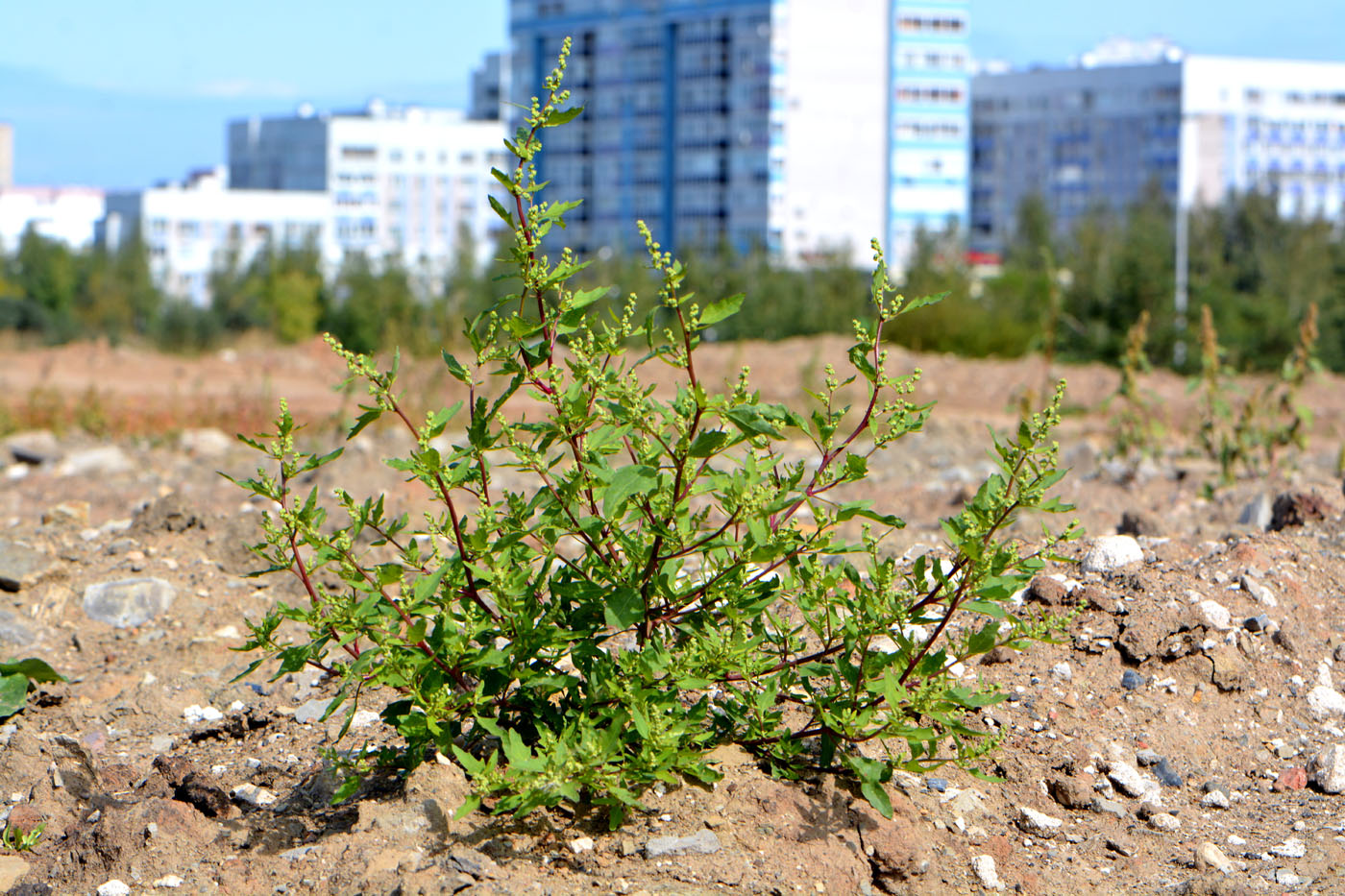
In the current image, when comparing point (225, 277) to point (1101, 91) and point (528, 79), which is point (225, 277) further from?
point (1101, 91)

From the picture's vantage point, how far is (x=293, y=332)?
98.0ft

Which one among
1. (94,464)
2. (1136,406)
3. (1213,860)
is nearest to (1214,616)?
(1213,860)

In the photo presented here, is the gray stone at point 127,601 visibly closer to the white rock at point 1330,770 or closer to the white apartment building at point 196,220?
the white rock at point 1330,770

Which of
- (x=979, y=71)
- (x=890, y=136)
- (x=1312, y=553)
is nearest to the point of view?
(x=1312, y=553)

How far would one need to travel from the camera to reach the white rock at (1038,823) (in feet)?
9.71

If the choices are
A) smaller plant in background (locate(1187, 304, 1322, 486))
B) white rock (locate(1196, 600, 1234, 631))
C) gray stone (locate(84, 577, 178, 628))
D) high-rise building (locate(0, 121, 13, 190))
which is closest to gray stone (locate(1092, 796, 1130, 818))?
white rock (locate(1196, 600, 1234, 631))

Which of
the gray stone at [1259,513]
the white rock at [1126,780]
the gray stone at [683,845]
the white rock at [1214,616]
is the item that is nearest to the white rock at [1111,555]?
the white rock at [1214,616]

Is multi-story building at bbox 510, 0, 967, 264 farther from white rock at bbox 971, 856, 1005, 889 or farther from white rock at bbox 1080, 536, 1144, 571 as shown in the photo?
→ white rock at bbox 971, 856, 1005, 889

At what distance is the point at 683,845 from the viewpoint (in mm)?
2664

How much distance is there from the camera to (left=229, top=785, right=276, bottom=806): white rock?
305cm

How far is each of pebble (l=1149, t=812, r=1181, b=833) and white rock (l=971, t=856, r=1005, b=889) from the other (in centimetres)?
48

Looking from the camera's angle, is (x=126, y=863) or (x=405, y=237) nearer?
(x=126, y=863)

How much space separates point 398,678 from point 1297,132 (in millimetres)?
82802

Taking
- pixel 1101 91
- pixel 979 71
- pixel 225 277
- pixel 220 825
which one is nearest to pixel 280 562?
pixel 220 825
